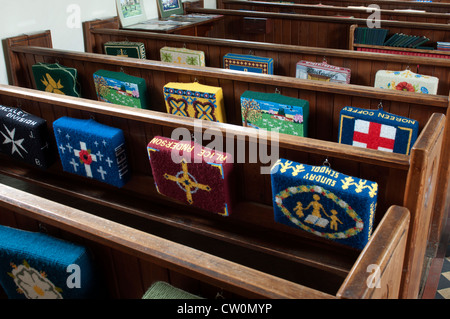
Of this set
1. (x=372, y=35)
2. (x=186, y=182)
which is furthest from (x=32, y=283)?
(x=372, y=35)

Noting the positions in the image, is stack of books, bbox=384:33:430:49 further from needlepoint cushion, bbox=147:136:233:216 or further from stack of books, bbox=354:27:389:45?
needlepoint cushion, bbox=147:136:233:216

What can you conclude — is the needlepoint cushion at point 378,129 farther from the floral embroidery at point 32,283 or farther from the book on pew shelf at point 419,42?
the book on pew shelf at point 419,42

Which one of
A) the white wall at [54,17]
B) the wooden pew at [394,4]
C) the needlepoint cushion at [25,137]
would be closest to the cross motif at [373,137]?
the needlepoint cushion at [25,137]

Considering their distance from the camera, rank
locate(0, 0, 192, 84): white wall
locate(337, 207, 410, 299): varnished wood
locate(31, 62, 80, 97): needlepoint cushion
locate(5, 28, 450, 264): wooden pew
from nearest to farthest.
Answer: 1. locate(337, 207, 410, 299): varnished wood
2. locate(5, 28, 450, 264): wooden pew
3. locate(31, 62, 80, 97): needlepoint cushion
4. locate(0, 0, 192, 84): white wall

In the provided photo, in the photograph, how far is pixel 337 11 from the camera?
464 centimetres

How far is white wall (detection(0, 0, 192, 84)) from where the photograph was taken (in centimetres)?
318

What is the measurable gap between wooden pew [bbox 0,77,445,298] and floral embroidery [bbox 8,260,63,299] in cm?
71

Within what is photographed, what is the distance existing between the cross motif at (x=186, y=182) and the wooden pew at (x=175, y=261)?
60 centimetres

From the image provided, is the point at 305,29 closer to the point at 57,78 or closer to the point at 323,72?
the point at 323,72

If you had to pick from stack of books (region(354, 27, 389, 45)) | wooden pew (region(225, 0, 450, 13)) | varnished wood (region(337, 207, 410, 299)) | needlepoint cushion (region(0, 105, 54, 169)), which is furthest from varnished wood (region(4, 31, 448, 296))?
wooden pew (region(225, 0, 450, 13))

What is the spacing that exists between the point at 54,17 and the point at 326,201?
2765 millimetres

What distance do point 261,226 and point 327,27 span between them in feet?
9.27
